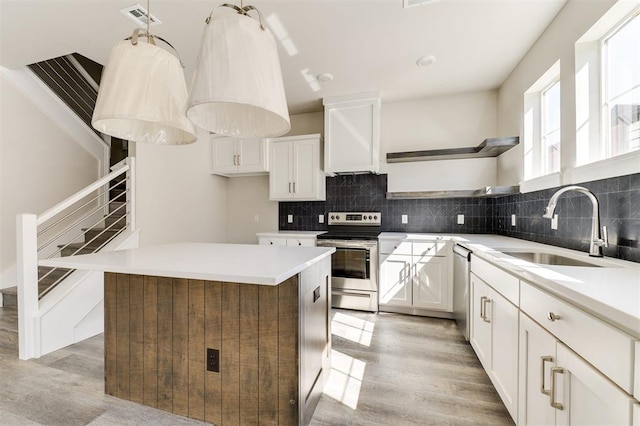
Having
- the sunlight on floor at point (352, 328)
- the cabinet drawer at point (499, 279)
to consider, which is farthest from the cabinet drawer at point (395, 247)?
Answer: the cabinet drawer at point (499, 279)

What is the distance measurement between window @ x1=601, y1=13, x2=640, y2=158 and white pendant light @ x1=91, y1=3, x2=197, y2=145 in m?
2.28

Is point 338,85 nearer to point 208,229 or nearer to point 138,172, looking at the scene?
point 138,172

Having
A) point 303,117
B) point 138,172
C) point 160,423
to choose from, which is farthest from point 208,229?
point 160,423

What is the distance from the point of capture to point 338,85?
10.3 ft

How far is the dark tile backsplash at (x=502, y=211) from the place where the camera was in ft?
4.60

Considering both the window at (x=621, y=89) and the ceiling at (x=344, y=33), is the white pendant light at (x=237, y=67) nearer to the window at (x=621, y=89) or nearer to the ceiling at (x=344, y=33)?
the ceiling at (x=344, y=33)

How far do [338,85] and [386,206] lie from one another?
64.2 inches

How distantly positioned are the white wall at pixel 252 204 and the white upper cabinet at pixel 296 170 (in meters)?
0.41

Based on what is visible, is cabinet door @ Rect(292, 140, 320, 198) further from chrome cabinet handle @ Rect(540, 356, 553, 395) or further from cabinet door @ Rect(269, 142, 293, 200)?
chrome cabinet handle @ Rect(540, 356, 553, 395)

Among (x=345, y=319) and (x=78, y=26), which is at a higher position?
(x=78, y=26)

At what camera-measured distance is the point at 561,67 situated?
197cm

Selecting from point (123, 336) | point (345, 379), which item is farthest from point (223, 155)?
point (345, 379)

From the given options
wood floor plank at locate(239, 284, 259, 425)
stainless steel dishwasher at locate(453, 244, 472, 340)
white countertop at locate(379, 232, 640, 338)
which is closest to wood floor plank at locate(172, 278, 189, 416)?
wood floor plank at locate(239, 284, 259, 425)

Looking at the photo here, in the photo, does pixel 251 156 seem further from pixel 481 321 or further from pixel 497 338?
pixel 497 338
